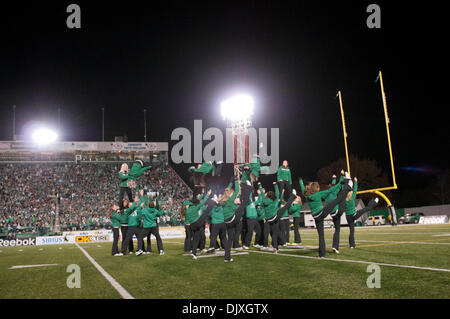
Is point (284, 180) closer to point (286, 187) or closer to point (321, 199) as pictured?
point (286, 187)

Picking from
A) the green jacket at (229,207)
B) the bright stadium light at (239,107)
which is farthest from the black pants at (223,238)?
the bright stadium light at (239,107)

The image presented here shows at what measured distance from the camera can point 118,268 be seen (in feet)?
28.4

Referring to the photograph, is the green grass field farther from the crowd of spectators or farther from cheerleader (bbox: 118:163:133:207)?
the crowd of spectators

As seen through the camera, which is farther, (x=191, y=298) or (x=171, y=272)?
(x=171, y=272)

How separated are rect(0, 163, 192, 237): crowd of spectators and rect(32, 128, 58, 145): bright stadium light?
2.82 metres

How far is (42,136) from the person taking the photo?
47.6 metres

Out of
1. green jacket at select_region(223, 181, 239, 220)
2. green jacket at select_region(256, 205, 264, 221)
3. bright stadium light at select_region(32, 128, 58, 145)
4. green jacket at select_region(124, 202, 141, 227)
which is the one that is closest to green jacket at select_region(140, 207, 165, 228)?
green jacket at select_region(124, 202, 141, 227)

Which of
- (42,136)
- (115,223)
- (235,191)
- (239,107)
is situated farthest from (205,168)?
(42,136)

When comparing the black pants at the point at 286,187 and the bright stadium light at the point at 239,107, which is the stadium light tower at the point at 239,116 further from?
the black pants at the point at 286,187

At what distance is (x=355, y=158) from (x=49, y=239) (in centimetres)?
4856

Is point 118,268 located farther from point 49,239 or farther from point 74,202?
point 74,202

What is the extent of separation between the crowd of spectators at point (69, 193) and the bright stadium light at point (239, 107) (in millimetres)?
11385

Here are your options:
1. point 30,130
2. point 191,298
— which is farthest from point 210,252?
point 30,130

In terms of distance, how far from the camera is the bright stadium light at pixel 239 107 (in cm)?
3712
